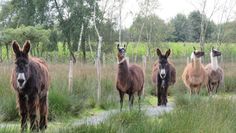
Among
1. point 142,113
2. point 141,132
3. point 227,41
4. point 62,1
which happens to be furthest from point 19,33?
point 227,41

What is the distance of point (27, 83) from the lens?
8.64 m

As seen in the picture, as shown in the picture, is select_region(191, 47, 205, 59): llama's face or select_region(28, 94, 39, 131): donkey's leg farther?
select_region(191, 47, 205, 59): llama's face

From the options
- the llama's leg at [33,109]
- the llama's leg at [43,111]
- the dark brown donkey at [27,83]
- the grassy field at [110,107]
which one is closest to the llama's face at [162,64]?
the grassy field at [110,107]

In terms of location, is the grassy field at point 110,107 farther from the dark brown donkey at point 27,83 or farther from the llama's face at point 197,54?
the llama's face at point 197,54

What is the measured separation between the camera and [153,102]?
18.2 meters

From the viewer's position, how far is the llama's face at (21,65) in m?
8.30

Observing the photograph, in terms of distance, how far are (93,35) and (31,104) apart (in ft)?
106

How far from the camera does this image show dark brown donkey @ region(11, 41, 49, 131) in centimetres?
835

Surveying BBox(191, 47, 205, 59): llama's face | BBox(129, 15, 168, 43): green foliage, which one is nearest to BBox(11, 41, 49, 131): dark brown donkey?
BBox(191, 47, 205, 59): llama's face

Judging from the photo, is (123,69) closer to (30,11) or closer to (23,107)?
(23,107)

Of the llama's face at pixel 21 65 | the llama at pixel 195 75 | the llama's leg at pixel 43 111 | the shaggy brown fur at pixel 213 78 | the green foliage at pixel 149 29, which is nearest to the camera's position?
the llama's face at pixel 21 65

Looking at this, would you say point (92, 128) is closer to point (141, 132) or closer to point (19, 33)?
point (141, 132)

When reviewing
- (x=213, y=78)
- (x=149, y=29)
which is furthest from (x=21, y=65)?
(x=149, y=29)

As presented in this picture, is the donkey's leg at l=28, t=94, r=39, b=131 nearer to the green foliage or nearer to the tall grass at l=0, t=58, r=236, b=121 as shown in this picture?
the tall grass at l=0, t=58, r=236, b=121
